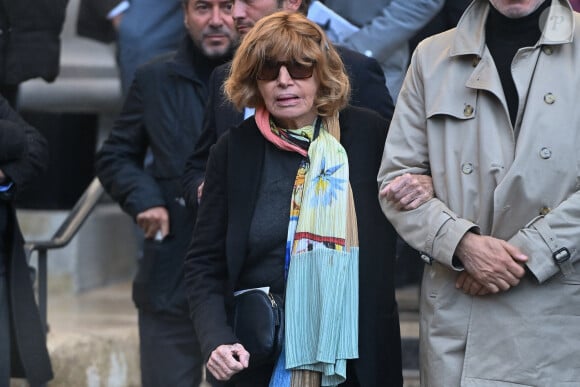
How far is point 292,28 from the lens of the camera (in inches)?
188

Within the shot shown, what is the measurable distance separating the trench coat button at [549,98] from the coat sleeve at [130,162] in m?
2.17

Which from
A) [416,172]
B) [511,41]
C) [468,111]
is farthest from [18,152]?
[511,41]

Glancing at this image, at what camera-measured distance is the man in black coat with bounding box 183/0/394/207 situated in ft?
17.8

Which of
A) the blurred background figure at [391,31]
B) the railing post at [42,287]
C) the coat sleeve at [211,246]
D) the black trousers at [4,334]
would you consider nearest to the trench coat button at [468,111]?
the coat sleeve at [211,246]

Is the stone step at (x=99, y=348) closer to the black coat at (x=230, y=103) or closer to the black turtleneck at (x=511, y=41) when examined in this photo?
the black coat at (x=230, y=103)

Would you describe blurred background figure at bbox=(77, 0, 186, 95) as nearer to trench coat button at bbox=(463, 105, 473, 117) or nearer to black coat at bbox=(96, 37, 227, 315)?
black coat at bbox=(96, 37, 227, 315)

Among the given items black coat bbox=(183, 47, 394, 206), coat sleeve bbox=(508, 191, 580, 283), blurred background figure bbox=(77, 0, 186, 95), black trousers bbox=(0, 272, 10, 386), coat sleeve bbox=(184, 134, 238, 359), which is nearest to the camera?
coat sleeve bbox=(508, 191, 580, 283)

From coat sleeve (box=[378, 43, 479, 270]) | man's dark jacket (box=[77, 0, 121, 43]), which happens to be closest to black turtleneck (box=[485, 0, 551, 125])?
coat sleeve (box=[378, 43, 479, 270])

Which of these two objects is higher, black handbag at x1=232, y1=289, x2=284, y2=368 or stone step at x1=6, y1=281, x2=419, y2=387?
black handbag at x1=232, y1=289, x2=284, y2=368

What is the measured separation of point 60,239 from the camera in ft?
22.4

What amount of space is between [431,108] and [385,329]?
2.40ft

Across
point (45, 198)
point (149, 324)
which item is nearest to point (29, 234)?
point (45, 198)

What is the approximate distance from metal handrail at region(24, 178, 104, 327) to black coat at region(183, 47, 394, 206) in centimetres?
114

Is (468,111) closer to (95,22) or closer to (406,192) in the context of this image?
(406,192)
